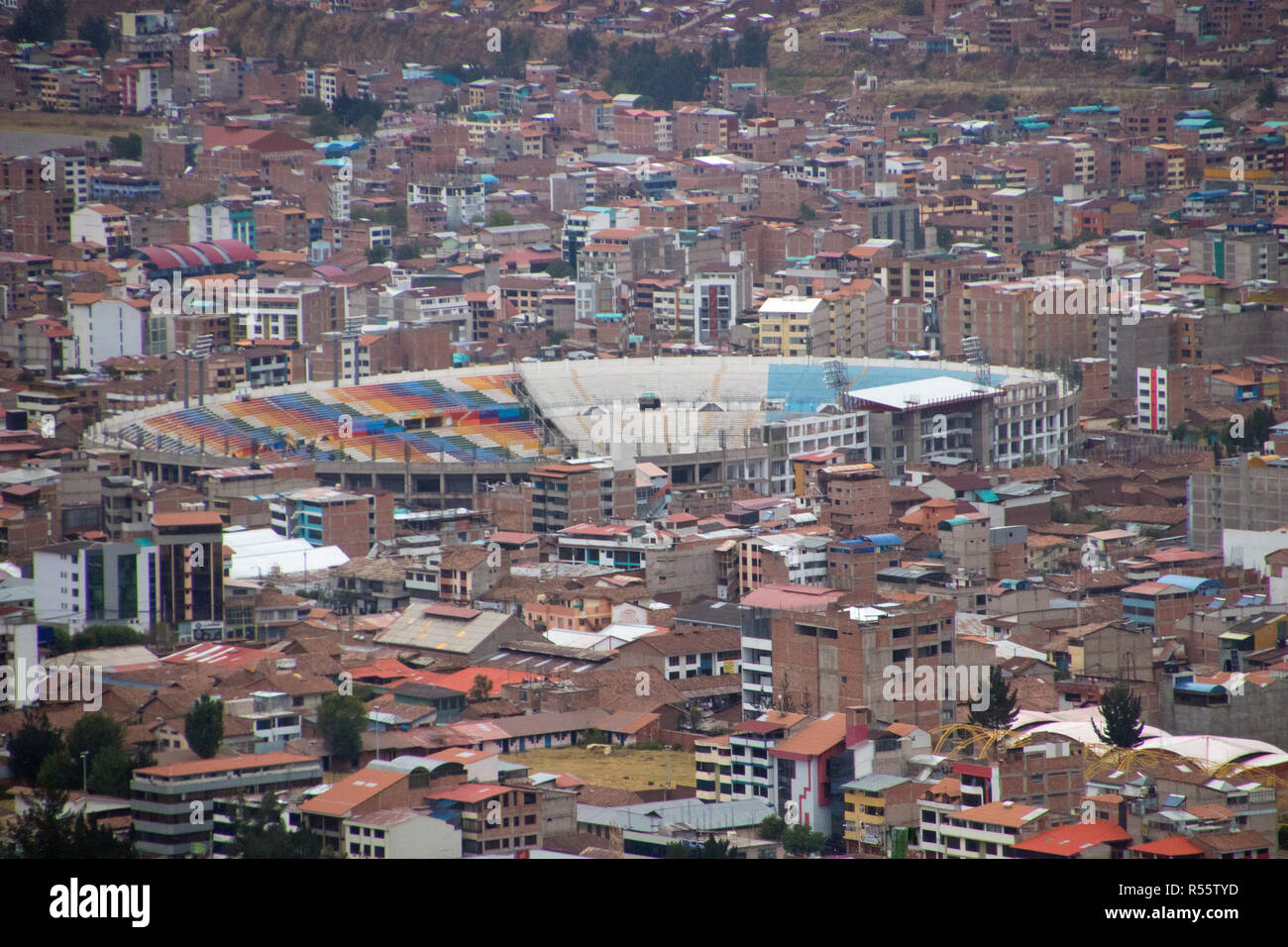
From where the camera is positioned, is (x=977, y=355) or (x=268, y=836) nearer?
(x=268, y=836)

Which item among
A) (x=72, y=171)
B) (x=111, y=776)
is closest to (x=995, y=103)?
(x=72, y=171)

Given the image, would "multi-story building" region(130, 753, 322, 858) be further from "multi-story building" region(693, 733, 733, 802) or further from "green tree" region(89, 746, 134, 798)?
"multi-story building" region(693, 733, 733, 802)

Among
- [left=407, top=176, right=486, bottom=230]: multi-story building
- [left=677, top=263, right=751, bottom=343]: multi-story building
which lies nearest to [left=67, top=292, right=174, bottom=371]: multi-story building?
[left=677, top=263, right=751, bottom=343]: multi-story building

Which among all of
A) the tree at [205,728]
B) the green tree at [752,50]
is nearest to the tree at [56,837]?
the tree at [205,728]

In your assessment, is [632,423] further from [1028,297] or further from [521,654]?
[521,654]

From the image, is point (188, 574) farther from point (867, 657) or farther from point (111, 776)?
point (867, 657)

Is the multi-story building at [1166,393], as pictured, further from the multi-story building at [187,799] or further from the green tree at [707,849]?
the multi-story building at [187,799]
